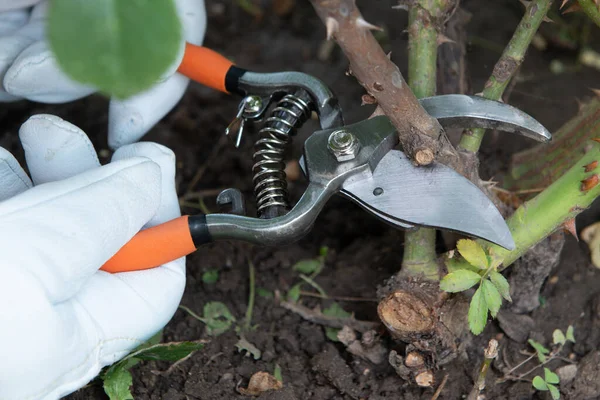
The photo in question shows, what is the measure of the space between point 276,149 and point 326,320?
399mm

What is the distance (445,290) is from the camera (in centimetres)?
120

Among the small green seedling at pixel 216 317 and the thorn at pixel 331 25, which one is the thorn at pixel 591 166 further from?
the small green seedling at pixel 216 317

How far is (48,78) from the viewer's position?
1.40 meters

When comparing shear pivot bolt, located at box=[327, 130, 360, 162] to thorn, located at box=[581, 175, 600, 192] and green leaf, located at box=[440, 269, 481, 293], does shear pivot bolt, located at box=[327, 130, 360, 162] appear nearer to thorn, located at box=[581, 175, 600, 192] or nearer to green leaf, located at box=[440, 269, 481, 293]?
green leaf, located at box=[440, 269, 481, 293]

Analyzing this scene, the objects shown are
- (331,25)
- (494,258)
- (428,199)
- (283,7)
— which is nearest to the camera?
(331,25)

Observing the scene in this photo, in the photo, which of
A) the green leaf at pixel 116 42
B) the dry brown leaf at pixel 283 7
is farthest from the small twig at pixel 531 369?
the dry brown leaf at pixel 283 7

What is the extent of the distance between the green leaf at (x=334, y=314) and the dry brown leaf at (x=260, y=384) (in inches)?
6.6

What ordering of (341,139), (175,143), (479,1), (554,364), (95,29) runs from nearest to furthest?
1. (95,29)
2. (341,139)
3. (554,364)
4. (175,143)
5. (479,1)

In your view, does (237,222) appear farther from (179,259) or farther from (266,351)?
(266,351)

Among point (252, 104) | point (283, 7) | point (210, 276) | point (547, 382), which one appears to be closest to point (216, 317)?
point (210, 276)

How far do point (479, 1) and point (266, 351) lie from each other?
1.35 metres

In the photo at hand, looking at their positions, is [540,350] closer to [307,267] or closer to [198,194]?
[307,267]

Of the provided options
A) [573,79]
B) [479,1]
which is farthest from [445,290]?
[479,1]

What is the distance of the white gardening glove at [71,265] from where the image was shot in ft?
3.37
